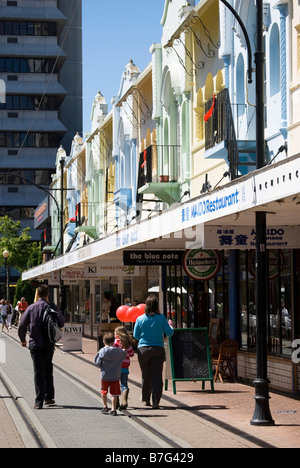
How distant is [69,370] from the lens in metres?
22.9

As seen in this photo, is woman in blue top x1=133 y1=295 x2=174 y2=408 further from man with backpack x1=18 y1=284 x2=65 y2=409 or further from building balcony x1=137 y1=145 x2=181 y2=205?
building balcony x1=137 y1=145 x2=181 y2=205

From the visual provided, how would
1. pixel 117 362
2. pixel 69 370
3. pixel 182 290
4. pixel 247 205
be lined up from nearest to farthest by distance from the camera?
1. pixel 247 205
2. pixel 117 362
3. pixel 69 370
4. pixel 182 290

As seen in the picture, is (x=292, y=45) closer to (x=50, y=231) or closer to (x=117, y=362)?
(x=117, y=362)

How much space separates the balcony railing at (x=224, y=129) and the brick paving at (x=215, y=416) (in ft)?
14.8

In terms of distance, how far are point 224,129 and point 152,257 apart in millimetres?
4224

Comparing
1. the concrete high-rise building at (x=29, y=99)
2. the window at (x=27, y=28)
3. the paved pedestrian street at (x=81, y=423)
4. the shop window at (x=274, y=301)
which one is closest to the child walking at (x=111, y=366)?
the paved pedestrian street at (x=81, y=423)

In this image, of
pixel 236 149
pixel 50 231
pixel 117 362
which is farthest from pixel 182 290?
pixel 50 231

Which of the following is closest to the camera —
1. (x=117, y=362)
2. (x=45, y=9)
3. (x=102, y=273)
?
(x=117, y=362)

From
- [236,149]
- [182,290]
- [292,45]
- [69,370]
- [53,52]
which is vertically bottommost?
[69,370]

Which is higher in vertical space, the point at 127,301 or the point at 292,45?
the point at 292,45

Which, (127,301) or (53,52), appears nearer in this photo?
(127,301)

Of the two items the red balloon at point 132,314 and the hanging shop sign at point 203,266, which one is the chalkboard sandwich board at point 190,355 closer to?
the red balloon at point 132,314

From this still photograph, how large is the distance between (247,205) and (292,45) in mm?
5581

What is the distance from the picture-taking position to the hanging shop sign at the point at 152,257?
2255 centimetres
